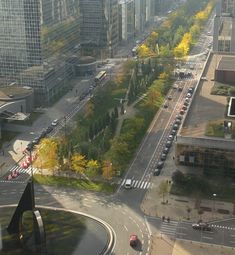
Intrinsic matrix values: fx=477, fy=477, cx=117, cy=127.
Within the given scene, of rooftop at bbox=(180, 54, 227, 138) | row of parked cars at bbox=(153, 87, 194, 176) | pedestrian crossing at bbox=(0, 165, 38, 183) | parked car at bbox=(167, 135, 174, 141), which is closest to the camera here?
pedestrian crossing at bbox=(0, 165, 38, 183)

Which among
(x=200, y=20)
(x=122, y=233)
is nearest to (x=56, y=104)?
(x=122, y=233)

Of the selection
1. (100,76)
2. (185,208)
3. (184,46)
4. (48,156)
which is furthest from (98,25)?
(185,208)

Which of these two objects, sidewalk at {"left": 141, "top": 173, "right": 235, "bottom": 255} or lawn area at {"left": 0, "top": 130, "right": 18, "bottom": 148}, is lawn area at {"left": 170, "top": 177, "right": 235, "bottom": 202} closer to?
sidewalk at {"left": 141, "top": 173, "right": 235, "bottom": 255}

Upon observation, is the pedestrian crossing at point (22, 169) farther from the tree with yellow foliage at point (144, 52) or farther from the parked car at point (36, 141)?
the tree with yellow foliage at point (144, 52)

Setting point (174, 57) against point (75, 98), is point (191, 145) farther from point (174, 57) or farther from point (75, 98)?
point (174, 57)

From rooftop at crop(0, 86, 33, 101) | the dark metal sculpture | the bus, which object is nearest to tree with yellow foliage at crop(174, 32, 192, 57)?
the bus
